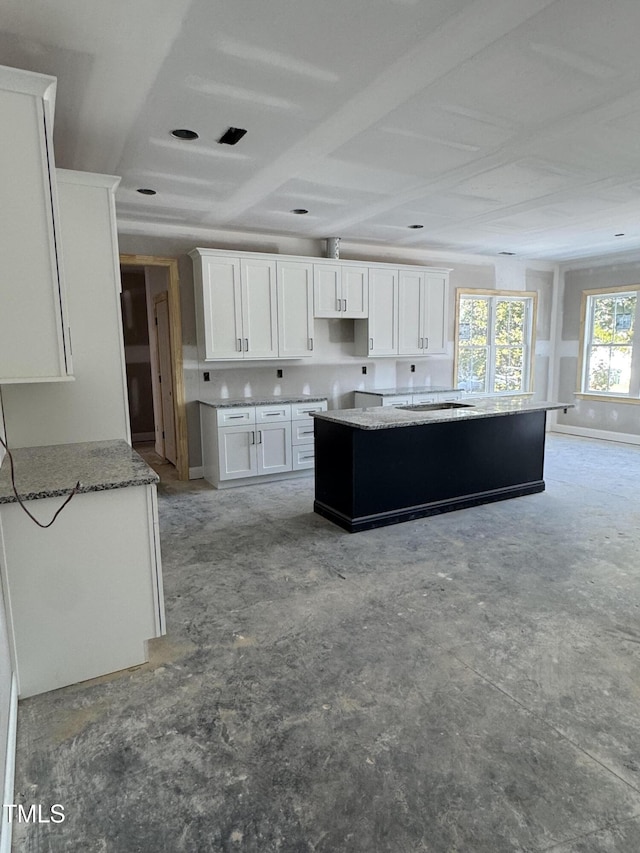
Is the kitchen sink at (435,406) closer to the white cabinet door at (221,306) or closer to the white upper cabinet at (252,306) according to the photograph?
the white upper cabinet at (252,306)

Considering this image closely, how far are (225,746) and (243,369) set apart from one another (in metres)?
4.35

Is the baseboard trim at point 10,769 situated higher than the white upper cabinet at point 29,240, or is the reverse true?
the white upper cabinet at point 29,240

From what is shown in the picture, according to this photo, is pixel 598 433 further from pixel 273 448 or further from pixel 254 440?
pixel 254 440

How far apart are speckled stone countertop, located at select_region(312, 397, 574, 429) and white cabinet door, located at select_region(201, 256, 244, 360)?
1.55m

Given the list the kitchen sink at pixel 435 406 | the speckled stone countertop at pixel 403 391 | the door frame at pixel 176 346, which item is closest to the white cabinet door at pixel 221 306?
the door frame at pixel 176 346

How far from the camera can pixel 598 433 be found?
7.60 metres

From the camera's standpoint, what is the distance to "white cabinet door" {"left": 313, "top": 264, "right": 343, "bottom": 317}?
5695 mm

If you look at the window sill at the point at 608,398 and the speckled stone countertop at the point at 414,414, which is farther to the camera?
the window sill at the point at 608,398

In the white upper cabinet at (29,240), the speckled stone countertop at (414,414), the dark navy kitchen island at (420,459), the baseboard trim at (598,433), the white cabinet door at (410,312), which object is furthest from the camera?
the baseboard trim at (598,433)

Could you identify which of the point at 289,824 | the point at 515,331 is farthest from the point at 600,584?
the point at 515,331

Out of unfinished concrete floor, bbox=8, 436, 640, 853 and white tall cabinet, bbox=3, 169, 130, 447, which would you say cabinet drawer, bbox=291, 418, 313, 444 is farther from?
white tall cabinet, bbox=3, 169, 130, 447

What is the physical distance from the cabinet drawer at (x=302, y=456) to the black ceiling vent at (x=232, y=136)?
3144 mm

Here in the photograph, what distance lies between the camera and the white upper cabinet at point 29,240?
1.97 m

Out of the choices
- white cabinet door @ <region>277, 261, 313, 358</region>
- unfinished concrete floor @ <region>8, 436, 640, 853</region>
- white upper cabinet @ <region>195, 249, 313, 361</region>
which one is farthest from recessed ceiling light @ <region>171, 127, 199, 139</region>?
unfinished concrete floor @ <region>8, 436, 640, 853</region>
